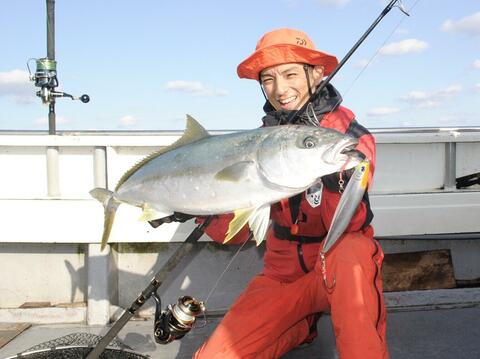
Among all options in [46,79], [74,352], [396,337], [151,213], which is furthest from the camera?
[46,79]

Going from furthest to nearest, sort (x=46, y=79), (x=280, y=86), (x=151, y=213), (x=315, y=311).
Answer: (x=46, y=79)
(x=315, y=311)
(x=280, y=86)
(x=151, y=213)

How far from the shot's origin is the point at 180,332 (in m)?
2.88

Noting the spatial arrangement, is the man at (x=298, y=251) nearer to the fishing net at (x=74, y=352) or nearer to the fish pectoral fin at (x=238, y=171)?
the fishing net at (x=74, y=352)

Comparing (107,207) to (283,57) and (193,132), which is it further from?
(283,57)

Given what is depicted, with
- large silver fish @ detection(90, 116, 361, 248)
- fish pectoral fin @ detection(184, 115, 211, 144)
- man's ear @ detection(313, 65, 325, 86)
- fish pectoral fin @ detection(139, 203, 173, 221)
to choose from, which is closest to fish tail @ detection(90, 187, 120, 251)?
large silver fish @ detection(90, 116, 361, 248)

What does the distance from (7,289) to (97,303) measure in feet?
3.06

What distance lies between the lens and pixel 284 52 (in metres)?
3.02

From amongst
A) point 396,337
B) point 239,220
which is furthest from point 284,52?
point 396,337

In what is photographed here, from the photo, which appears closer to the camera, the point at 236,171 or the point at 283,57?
the point at 236,171

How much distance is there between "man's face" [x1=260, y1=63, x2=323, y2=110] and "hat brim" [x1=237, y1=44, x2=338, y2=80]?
1.7 inches

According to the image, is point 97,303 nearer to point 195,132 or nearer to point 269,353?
point 269,353

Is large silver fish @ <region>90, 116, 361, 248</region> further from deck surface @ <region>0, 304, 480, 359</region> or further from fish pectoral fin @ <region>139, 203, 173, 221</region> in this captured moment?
deck surface @ <region>0, 304, 480, 359</region>

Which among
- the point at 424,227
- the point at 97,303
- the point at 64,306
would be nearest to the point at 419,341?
the point at 424,227

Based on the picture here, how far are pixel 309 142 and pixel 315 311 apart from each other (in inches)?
57.1
